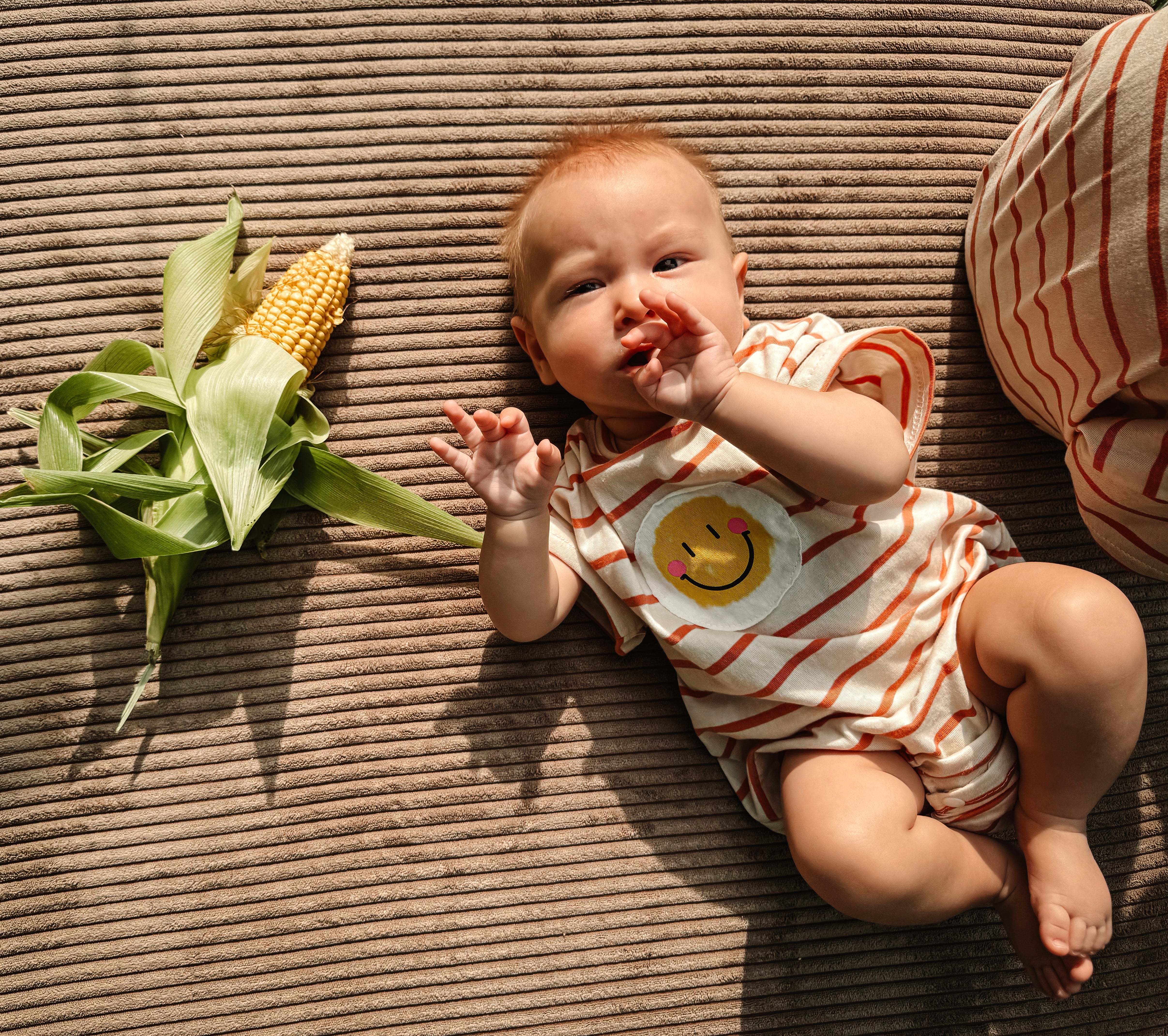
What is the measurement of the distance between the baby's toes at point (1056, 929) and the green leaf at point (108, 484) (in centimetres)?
101

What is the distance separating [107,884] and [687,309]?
92 cm

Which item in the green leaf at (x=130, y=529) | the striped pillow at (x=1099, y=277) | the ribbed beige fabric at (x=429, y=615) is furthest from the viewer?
the ribbed beige fabric at (x=429, y=615)

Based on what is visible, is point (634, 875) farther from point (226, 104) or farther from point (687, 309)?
point (226, 104)

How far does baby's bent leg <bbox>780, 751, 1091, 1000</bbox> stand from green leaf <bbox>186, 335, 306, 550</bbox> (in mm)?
654

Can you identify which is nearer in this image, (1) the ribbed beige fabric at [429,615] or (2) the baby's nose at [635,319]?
(2) the baby's nose at [635,319]

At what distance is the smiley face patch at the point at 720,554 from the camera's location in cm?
83

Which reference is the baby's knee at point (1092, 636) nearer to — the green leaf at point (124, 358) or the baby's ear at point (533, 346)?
the baby's ear at point (533, 346)

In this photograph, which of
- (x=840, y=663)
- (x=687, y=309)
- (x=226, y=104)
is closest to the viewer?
(x=687, y=309)

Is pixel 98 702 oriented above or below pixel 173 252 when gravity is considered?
below

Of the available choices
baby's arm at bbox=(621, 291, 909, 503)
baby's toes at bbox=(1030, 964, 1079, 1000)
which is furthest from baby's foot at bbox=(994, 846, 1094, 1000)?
baby's arm at bbox=(621, 291, 909, 503)

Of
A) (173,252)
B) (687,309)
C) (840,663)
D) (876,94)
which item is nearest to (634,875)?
(840,663)

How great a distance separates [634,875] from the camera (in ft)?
2.98

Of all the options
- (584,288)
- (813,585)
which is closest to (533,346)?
(584,288)

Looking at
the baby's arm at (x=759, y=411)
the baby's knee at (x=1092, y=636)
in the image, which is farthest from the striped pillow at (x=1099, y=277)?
the baby's arm at (x=759, y=411)
